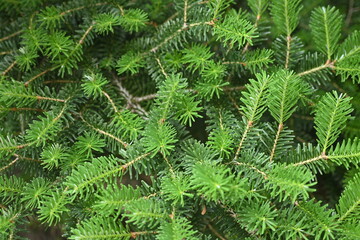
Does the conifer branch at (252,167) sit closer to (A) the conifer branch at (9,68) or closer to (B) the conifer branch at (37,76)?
(B) the conifer branch at (37,76)

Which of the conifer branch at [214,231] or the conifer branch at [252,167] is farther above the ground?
the conifer branch at [252,167]

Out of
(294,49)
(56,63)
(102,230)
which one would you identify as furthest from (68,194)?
(294,49)

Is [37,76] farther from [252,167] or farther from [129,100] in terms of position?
[252,167]

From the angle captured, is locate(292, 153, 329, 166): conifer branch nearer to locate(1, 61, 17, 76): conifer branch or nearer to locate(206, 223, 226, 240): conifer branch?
locate(206, 223, 226, 240): conifer branch

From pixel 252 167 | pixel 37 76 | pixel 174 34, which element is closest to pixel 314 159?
pixel 252 167

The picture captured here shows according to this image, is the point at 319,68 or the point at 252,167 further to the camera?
the point at 319,68

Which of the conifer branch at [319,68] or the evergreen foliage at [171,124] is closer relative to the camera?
the evergreen foliage at [171,124]

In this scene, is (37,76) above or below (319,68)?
below

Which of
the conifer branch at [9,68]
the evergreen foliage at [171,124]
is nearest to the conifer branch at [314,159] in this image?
the evergreen foliage at [171,124]
